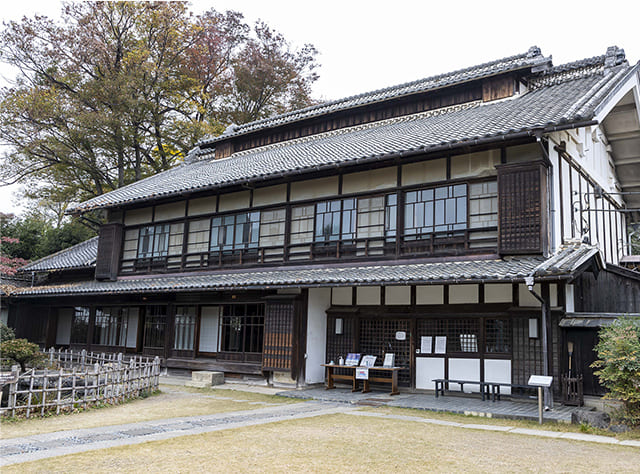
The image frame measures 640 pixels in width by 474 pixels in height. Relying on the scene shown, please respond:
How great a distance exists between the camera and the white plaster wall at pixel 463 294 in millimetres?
13406

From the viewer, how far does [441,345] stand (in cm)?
1373

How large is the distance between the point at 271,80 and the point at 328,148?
713 inches

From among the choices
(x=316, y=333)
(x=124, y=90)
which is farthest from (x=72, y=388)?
(x=124, y=90)

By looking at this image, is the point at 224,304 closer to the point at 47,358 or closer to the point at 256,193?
the point at 256,193

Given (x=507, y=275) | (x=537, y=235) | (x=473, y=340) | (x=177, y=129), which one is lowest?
(x=473, y=340)

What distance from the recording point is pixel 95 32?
1222 inches

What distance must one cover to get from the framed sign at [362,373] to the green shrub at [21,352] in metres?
8.72

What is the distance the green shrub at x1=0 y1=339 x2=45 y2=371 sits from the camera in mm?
14148

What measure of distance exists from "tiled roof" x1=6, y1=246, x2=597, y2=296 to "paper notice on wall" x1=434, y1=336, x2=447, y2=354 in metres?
1.84

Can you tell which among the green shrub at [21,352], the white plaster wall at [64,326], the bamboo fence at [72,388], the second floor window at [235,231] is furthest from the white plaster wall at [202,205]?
the white plaster wall at [64,326]

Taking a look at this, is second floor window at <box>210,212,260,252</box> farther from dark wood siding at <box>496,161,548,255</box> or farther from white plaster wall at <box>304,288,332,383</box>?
dark wood siding at <box>496,161,548,255</box>

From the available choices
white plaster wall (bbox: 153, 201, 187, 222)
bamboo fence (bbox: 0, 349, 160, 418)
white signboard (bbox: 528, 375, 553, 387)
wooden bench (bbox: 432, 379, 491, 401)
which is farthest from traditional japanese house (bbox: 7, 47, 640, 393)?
bamboo fence (bbox: 0, 349, 160, 418)

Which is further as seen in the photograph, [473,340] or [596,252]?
[473,340]

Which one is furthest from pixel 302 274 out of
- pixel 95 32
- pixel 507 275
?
pixel 95 32
